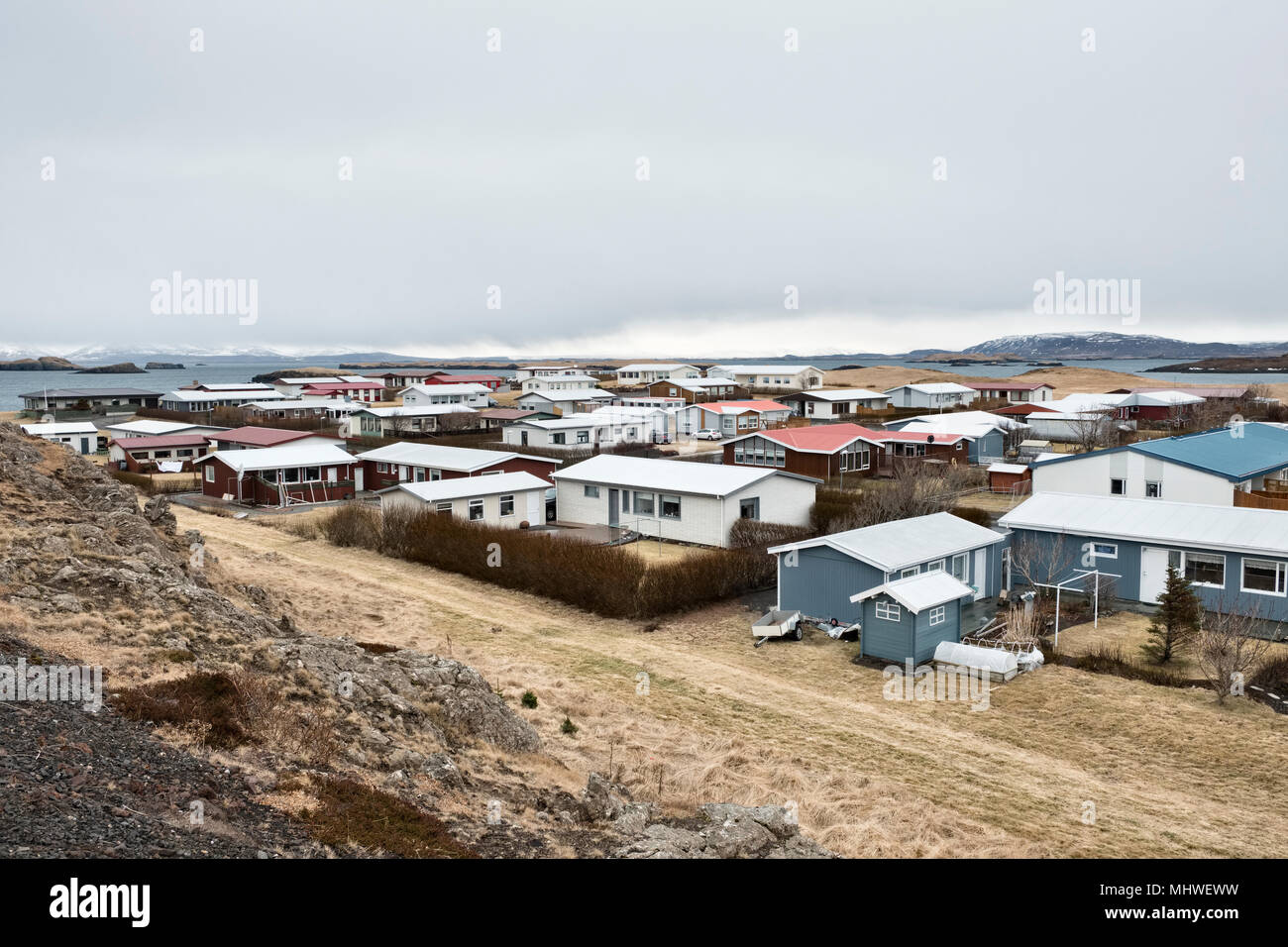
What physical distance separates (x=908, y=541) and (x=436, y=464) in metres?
23.9

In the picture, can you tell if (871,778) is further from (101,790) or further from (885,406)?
(885,406)

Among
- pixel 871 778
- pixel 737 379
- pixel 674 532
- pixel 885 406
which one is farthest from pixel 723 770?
pixel 737 379

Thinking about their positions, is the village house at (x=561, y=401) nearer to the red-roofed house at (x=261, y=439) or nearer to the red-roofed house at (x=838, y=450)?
the red-roofed house at (x=261, y=439)

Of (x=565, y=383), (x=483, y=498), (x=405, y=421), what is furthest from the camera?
(x=565, y=383)

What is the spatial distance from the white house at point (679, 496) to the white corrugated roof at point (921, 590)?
36.7ft

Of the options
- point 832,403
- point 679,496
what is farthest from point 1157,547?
point 832,403

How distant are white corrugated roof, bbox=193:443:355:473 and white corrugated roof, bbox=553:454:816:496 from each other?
42.5 ft

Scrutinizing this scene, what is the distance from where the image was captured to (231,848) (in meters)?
7.08

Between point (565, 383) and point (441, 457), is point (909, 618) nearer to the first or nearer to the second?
point (441, 457)

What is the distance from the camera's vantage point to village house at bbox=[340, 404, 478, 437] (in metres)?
74.7

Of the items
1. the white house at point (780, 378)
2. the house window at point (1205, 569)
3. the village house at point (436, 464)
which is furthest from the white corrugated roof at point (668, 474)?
the white house at point (780, 378)

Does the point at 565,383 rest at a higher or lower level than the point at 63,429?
higher

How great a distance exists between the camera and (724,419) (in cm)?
7288

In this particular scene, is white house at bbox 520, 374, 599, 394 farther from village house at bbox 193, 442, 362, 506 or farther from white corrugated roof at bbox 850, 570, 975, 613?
white corrugated roof at bbox 850, 570, 975, 613
